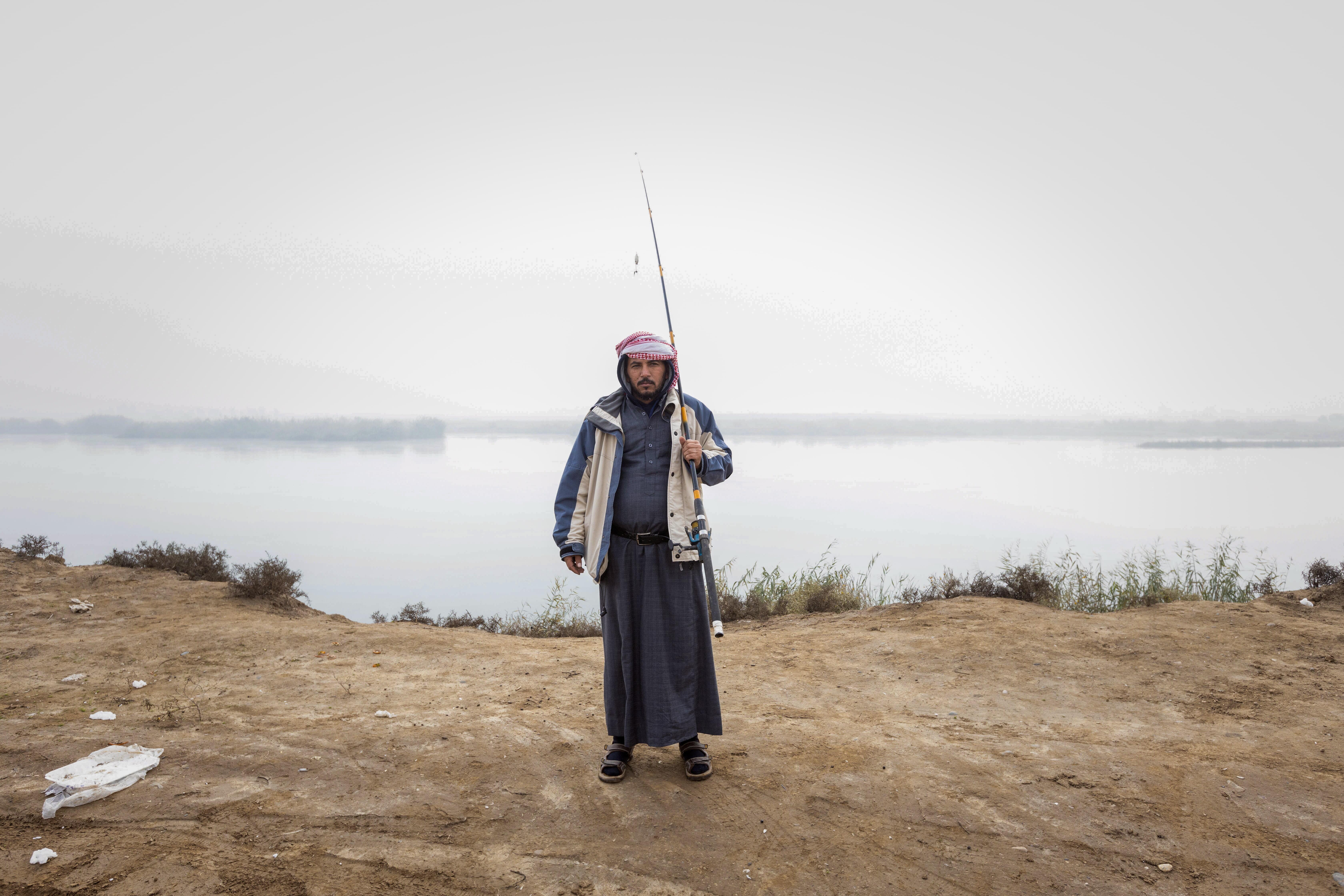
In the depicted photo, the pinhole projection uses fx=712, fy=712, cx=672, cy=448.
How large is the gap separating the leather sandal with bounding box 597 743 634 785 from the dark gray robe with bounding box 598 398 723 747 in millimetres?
65

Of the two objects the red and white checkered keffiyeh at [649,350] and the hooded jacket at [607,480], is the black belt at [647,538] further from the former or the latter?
the red and white checkered keffiyeh at [649,350]

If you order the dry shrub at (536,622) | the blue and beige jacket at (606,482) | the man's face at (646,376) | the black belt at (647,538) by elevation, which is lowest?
the dry shrub at (536,622)

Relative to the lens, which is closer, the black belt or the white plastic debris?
the white plastic debris

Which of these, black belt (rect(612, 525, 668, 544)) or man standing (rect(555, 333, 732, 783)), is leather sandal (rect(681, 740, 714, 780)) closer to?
man standing (rect(555, 333, 732, 783))

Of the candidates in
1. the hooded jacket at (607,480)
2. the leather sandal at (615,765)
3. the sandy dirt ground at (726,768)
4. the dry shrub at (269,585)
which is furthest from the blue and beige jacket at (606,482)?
the dry shrub at (269,585)

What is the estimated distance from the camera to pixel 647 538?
3.71 m

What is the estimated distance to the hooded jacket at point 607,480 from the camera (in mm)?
3699

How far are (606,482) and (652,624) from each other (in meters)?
0.78

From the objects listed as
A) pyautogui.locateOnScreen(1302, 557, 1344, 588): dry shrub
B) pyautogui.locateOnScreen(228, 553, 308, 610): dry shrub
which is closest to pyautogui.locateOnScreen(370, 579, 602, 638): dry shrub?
pyautogui.locateOnScreen(228, 553, 308, 610): dry shrub

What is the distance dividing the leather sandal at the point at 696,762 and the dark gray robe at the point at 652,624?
3.2 inches

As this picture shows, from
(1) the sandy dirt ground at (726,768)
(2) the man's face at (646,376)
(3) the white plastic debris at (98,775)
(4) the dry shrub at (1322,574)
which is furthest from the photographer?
(4) the dry shrub at (1322,574)

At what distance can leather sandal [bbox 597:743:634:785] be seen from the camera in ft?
12.1

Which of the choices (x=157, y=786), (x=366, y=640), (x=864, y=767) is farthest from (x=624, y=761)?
(x=366, y=640)

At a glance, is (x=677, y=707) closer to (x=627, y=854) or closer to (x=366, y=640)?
(x=627, y=854)
